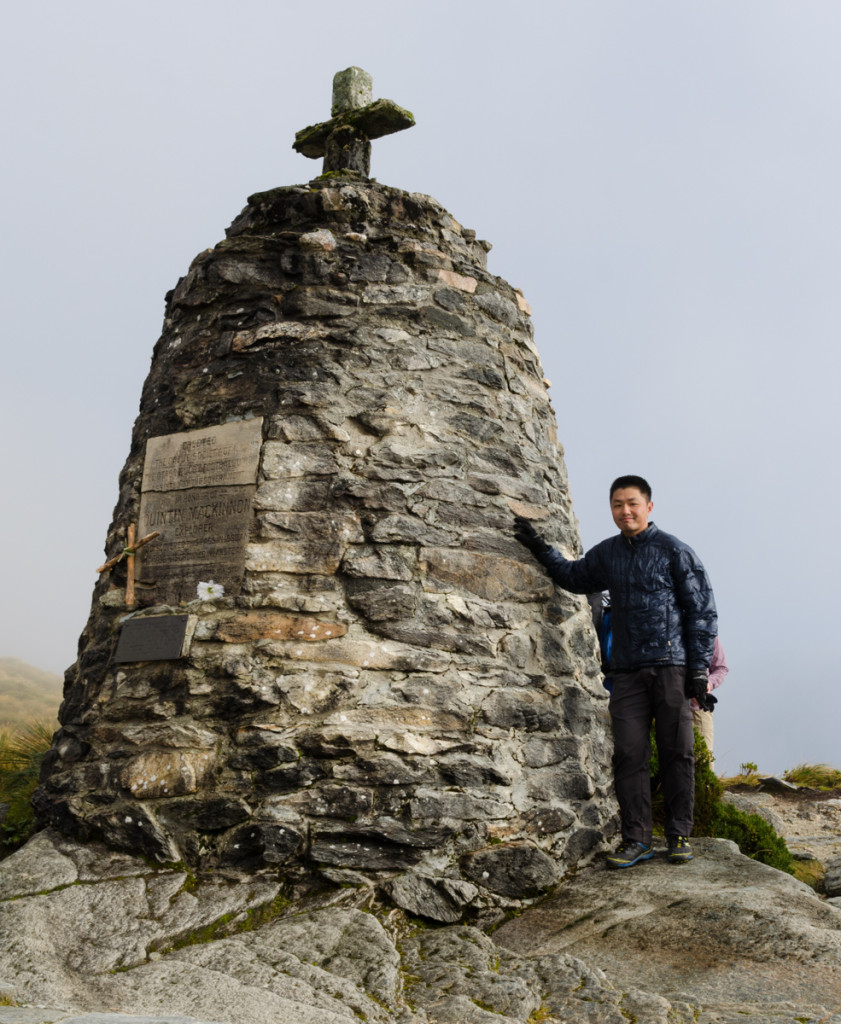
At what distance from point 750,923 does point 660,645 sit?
1.44 metres

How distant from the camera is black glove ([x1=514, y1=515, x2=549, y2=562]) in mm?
4878

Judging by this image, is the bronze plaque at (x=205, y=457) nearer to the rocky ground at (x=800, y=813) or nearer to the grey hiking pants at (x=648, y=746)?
the grey hiking pants at (x=648, y=746)

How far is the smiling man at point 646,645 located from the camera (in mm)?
4566

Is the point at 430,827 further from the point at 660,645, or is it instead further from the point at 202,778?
the point at 660,645

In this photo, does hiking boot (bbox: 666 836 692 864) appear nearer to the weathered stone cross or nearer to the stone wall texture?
the stone wall texture

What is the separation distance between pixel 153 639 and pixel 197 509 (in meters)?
0.71

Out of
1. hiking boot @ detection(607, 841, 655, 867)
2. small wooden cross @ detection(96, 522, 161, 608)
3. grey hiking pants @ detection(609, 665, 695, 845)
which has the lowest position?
hiking boot @ detection(607, 841, 655, 867)

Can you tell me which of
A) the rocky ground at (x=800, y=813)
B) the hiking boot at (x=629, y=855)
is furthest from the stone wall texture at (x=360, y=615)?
the rocky ground at (x=800, y=813)

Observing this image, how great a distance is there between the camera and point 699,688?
14.9 ft

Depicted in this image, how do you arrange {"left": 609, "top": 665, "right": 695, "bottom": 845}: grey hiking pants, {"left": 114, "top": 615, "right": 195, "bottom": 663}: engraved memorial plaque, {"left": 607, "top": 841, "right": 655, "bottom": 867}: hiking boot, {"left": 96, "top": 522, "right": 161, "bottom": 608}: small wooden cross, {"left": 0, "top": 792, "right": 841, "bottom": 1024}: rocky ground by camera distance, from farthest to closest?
1. {"left": 96, "top": 522, "right": 161, "bottom": 608}: small wooden cross
2. {"left": 609, "top": 665, "right": 695, "bottom": 845}: grey hiking pants
3. {"left": 607, "top": 841, "right": 655, "bottom": 867}: hiking boot
4. {"left": 114, "top": 615, "right": 195, "bottom": 663}: engraved memorial plaque
5. {"left": 0, "top": 792, "right": 841, "bottom": 1024}: rocky ground

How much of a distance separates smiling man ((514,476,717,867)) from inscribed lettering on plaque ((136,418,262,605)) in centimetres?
151

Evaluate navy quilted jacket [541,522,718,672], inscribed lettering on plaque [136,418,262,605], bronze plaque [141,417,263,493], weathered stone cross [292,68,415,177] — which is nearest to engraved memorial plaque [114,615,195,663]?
inscribed lettering on plaque [136,418,262,605]

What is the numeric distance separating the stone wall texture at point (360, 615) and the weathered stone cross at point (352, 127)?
0.86m

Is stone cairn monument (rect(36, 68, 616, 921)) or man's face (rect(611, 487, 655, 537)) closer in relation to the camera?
stone cairn monument (rect(36, 68, 616, 921))
